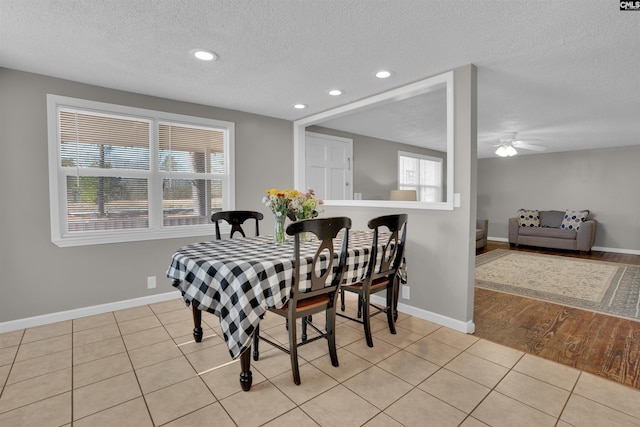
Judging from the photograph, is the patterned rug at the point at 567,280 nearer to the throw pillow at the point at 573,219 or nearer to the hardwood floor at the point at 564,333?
the hardwood floor at the point at 564,333

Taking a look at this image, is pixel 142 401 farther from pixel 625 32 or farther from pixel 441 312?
pixel 625 32

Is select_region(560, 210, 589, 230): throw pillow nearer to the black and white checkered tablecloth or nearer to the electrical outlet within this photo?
the electrical outlet

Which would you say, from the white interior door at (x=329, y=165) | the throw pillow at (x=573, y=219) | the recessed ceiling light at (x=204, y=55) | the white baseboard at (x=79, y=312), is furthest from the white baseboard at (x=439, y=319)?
the throw pillow at (x=573, y=219)

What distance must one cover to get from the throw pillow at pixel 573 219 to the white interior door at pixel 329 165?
510cm

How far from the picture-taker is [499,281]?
4.39 m

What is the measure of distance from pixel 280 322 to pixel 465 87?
2.62m

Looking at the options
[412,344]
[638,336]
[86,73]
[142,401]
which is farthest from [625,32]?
[86,73]

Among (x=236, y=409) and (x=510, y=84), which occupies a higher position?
(x=510, y=84)

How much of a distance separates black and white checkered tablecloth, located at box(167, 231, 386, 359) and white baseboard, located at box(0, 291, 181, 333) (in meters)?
1.52

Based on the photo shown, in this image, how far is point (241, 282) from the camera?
5.86ft

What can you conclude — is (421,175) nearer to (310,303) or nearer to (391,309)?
(391,309)

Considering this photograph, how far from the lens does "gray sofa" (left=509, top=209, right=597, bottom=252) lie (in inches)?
261

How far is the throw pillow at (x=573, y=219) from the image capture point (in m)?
6.88

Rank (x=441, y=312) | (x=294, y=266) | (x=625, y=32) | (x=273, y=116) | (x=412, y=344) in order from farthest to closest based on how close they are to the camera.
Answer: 1. (x=273, y=116)
2. (x=441, y=312)
3. (x=412, y=344)
4. (x=625, y=32)
5. (x=294, y=266)
